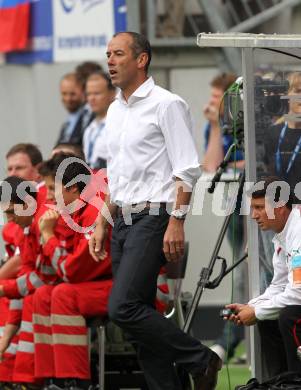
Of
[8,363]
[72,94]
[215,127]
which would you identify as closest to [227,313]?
[8,363]

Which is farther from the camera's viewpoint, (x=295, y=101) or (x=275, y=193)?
(x=295, y=101)

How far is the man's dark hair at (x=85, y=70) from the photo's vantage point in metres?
13.4

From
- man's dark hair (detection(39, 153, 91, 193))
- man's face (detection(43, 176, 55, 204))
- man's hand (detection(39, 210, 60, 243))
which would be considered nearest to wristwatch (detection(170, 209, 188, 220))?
man's dark hair (detection(39, 153, 91, 193))

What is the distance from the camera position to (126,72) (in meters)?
9.13

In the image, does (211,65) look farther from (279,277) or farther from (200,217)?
(279,277)

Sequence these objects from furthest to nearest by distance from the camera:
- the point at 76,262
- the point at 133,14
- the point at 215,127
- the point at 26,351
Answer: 1. the point at 133,14
2. the point at 215,127
3. the point at 26,351
4. the point at 76,262

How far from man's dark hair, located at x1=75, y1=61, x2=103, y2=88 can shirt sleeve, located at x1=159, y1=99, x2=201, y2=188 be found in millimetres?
4408

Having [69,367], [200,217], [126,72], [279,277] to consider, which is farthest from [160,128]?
[200,217]

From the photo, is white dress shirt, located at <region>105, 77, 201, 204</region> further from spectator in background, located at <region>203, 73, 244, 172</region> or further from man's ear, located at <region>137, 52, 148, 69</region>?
spectator in background, located at <region>203, 73, 244, 172</region>

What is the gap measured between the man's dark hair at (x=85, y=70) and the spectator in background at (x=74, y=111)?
1.2 inches

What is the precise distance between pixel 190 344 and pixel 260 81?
5.26 feet

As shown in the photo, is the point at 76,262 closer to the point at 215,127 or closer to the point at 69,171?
the point at 69,171

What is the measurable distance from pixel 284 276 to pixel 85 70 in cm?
511

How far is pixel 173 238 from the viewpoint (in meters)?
8.80
